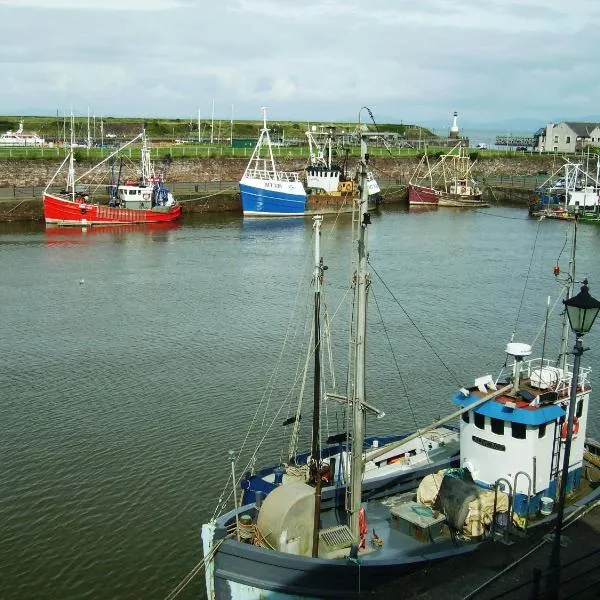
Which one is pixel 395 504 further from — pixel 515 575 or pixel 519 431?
pixel 515 575

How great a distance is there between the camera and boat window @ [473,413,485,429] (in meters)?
14.3

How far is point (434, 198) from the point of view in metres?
71.4

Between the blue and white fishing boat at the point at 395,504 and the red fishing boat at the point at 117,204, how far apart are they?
1685 inches

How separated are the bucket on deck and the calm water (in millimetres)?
6210

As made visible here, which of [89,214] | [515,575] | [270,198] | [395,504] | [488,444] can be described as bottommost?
[395,504]

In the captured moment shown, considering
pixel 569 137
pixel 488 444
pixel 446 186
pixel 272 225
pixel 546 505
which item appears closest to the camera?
pixel 546 505

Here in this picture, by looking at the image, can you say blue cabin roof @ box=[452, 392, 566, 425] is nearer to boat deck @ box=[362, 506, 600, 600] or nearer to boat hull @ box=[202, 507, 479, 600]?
boat deck @ box=[362, 506, 600, 600]

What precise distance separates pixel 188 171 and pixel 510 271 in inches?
1551

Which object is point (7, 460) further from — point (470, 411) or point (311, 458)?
point (470, 411)

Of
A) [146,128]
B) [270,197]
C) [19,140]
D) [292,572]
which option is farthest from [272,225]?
[146,128]

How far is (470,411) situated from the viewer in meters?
14.4

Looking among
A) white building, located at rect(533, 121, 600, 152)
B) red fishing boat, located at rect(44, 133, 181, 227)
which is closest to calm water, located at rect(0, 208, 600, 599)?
red fishing boat, located at rect(44, 133, 181, 227)

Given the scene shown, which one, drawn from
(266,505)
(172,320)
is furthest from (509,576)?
(172,320)

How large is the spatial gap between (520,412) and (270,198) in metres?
49.8
